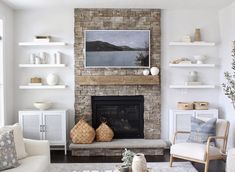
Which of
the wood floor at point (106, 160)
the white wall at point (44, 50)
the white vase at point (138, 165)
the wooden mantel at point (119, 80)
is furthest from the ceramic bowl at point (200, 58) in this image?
the white vase at point (138, 165)

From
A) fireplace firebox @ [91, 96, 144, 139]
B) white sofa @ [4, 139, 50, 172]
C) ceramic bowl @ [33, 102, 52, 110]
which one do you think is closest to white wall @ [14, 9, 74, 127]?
ceramic bowl @ [33, 102, 52, 110]

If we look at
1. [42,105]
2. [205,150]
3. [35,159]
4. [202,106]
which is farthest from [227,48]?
[35,159]

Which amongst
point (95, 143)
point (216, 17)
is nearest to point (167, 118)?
point (95, 143)

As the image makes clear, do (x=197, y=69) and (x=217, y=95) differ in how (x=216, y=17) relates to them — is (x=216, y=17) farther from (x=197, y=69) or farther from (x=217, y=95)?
(x=217, y=95)

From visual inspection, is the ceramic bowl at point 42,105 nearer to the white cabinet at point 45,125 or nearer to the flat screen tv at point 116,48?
the white cabinet at point 45,125

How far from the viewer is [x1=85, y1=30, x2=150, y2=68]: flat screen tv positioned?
6.25m

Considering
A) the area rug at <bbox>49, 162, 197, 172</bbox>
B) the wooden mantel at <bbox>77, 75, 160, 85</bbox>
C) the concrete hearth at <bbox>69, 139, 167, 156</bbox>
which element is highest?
the wooden mantel at <bbox>77, 75, 160, 85</bbox>

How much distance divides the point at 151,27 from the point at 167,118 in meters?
1.87

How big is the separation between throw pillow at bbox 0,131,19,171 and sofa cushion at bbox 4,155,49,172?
0.07 meters

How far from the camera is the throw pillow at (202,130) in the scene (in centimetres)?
505

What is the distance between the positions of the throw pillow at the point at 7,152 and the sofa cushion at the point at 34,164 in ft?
0.25

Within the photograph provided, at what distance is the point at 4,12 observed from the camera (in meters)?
5.77

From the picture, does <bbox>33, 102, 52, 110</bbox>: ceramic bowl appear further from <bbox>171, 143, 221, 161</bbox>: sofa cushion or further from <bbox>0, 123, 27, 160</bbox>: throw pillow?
<bbox>171, 143, 221, 161</bbox>: sofa cushion

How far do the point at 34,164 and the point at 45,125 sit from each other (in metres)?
2.21
